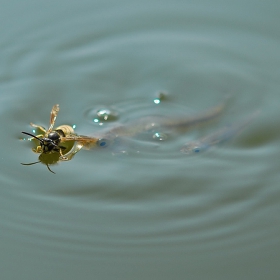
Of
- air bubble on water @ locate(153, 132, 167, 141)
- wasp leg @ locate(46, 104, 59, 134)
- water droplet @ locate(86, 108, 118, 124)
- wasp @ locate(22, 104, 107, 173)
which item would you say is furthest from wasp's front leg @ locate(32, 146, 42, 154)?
air bubble on water @ locate(153, 132, 167, 141)

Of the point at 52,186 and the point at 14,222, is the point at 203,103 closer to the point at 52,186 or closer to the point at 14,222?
the point at 52,186

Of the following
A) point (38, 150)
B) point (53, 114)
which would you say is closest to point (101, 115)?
point (53, 114)

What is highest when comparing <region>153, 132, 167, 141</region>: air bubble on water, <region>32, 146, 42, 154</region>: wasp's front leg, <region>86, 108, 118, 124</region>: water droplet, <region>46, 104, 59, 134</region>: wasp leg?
<region>86, 108, 118, 124</region>: water droplet

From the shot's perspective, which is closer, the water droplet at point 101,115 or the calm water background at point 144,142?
the calm water background at point 144,142

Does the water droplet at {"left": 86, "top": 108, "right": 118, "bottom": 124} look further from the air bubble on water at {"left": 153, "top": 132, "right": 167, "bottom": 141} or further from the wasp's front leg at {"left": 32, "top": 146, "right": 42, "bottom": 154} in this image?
the wasp's front leg at {"left": 32, "top": 146, "right": 42, "bottom": 154}

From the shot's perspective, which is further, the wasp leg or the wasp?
the wasp leg

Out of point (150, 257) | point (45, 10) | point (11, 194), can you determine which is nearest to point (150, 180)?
point (150, 257)

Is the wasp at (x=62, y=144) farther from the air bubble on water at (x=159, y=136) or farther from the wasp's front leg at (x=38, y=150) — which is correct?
the air bubble on water at (x=159, y=136)

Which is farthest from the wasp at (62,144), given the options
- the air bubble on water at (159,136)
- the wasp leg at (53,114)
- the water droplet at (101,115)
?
the air bubble on water at (159,136)
